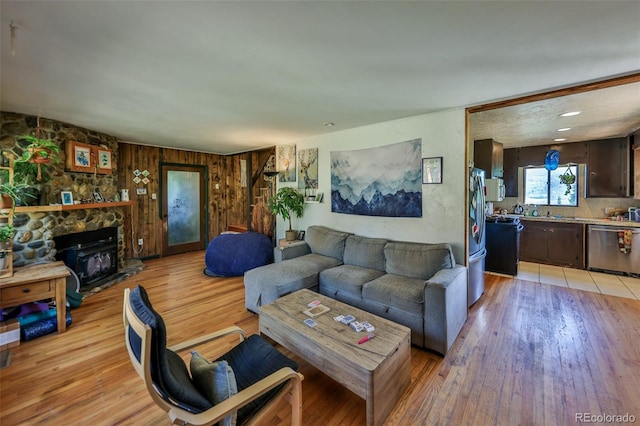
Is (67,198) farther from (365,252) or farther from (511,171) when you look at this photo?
(511,171)

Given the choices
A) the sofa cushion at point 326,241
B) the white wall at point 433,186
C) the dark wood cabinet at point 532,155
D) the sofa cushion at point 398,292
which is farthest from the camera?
the dark wood cabinet at point 532,155

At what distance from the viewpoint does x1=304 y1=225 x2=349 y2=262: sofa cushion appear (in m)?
3.89

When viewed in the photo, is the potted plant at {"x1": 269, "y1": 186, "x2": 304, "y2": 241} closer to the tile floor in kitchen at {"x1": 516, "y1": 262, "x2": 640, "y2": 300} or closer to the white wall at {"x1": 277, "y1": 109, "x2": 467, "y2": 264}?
the white wall at {"x1": 277, "y1": 109, "x2": 467, "y2": 264}

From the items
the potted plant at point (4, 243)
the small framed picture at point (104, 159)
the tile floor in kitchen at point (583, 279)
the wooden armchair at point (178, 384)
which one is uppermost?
the small framed picture at point (104, 159)

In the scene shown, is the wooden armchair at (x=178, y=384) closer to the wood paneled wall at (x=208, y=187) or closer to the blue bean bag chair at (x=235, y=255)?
the blue bean bag chair at (x=235, y=255)

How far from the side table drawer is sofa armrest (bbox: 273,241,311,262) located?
2457mm

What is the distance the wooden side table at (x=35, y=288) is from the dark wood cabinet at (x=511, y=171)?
7.52 metres

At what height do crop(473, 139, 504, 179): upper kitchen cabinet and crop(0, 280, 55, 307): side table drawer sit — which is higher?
crop(473, 139, 504, 179): upper kitchen cabinet

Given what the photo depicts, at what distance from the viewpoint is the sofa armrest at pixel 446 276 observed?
2421mm

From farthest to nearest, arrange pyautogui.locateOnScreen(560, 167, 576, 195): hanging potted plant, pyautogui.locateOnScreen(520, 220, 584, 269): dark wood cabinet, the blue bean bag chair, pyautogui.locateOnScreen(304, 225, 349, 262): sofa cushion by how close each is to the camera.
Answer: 1. pyautogui.locateOnScreen(560, 167, 576, 195): hanging potted plant
2. pyautogui.locateOnScreen(520, 220, 584, 269): dark wood cabinet
3. the blue bean bag chair
4. pyautogui.locateOnScreen(304, 225, 349, 262): sofa cushion

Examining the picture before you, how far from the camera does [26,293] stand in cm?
265

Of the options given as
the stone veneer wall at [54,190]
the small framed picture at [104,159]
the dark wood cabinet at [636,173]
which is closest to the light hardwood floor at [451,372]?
the stone veneer wall at [54,190]

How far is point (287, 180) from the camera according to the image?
5262mm

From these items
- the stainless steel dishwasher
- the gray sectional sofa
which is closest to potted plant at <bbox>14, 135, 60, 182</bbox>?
the gray sectional sofa
